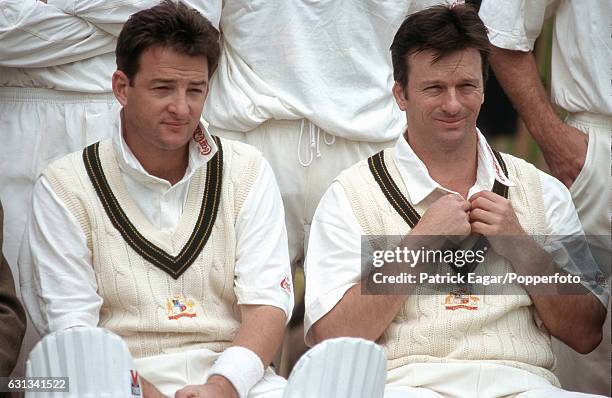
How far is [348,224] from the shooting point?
3664 mm

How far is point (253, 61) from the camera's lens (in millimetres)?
4195

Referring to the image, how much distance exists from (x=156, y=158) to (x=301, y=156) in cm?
65

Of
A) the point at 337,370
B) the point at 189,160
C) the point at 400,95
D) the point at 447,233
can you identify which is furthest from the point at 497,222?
the point at 189,160

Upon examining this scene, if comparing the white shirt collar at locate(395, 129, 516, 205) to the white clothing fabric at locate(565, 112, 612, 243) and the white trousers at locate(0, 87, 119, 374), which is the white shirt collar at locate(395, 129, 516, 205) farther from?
the white trousers at locate(0, 87, 119, 374)

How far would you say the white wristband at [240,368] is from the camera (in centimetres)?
→ 344

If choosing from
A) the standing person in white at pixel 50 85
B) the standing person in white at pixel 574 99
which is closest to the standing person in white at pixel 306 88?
the standing person in white at pixel 50 85

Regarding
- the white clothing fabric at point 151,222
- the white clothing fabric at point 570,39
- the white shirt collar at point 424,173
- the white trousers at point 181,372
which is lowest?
the white trousers at point 181,372

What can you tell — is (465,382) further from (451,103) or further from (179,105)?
(179,105)

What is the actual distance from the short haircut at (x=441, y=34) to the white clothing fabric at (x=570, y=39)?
653 millimetres

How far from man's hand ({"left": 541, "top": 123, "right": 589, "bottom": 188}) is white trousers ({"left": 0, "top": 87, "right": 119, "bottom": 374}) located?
1.46 metres

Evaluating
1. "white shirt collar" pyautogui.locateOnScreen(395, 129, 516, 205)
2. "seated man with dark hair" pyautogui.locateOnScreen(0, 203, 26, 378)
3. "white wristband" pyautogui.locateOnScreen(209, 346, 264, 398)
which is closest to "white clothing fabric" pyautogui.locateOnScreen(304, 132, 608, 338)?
"white shirt collar" pyautogui.locateOnScreen(395, 129, 516, 205)

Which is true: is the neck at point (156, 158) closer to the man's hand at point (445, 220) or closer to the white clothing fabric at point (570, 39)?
the man's hand at point (445, 220)

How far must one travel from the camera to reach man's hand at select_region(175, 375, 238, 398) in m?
3.36

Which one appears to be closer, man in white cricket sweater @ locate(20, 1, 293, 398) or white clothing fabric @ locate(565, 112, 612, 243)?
man in white cricket sweater @ locate(20, 1, 293, 398)
